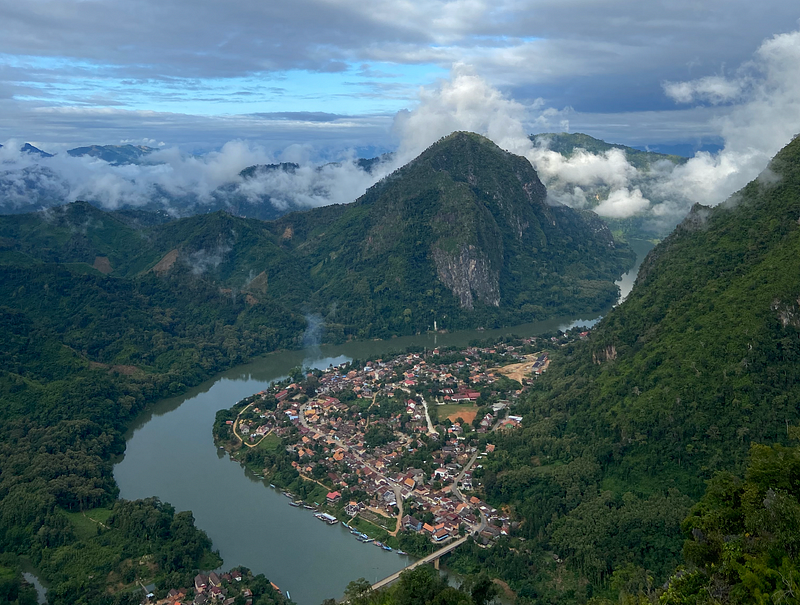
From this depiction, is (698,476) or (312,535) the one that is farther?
(312,535)

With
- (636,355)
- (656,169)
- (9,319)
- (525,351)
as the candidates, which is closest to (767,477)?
(636,355)

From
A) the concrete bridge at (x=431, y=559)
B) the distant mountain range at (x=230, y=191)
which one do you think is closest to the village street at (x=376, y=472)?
the concrete bridge at (x=431, y=559)

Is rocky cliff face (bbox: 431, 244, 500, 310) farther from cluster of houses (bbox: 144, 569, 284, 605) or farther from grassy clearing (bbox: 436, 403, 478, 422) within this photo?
cluster of houses (bbox: 144, 569, 284, 605)

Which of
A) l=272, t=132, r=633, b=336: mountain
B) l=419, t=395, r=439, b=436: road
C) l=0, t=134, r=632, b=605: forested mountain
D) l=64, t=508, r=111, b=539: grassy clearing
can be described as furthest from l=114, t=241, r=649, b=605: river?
l=272, t=132, r=633, b=336: mountain

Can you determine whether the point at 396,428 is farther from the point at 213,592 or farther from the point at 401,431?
the point at 213,592

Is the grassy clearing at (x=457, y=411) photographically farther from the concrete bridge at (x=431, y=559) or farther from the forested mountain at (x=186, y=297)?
the forested mountain at (x=186, y=297)

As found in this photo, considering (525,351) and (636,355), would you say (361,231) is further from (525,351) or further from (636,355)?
(636,355)
